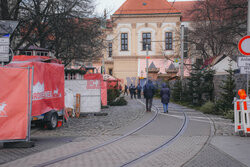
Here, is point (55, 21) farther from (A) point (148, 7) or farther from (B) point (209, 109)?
(A) point (148, 7)

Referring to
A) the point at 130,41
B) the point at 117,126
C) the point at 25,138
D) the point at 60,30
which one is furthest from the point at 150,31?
the point at 25,138

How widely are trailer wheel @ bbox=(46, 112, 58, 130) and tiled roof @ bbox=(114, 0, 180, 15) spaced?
44974mm

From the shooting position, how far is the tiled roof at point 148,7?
181ft

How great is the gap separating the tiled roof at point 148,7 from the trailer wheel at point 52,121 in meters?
45.0

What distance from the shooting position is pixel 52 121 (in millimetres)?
11250

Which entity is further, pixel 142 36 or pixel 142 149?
pixel 142 36

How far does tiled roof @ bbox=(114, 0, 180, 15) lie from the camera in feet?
181

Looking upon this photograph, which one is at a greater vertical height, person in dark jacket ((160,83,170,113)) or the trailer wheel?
person in dark jacket ((160,83,170,113))

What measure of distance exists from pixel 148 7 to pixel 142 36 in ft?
16.7

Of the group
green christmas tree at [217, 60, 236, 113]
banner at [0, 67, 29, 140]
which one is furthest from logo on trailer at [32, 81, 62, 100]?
green christmas tree at [217, 60, 236, 113]

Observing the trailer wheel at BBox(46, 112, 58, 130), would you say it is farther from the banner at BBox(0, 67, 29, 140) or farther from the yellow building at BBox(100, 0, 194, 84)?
the yellow building at BBox(100, 0, 194, 84)

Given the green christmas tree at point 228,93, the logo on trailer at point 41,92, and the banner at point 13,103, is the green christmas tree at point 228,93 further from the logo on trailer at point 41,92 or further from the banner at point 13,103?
the banner at point 13,103

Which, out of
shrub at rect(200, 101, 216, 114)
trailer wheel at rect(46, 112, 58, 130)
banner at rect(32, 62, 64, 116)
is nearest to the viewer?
banner at rect(32, 62, 64, 116)

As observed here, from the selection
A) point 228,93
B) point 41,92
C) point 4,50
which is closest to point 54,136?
point 41,92
